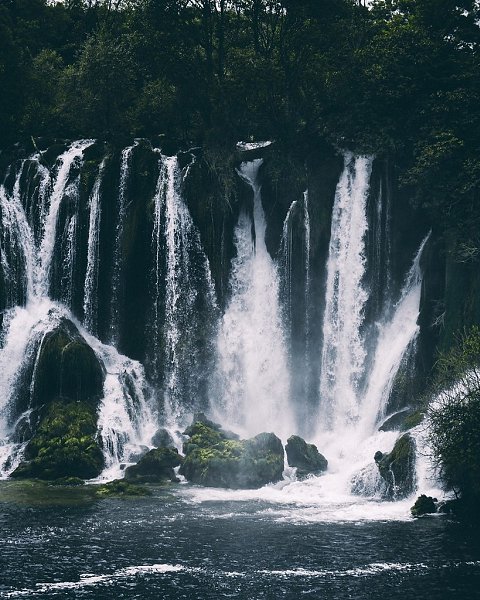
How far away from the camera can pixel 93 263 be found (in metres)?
64.8

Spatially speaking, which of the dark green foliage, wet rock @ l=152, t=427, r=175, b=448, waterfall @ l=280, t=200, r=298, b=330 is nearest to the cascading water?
wet rock @ l=152, t=427, r=175, b=448

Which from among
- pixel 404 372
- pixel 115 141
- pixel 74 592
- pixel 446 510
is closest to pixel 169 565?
pixel 74 592

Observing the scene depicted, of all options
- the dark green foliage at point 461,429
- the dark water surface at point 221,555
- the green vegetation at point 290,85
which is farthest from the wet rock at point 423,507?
the green vegetation at point 290,85

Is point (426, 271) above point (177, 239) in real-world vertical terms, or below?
below

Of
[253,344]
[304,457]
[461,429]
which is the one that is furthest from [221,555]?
[253,344]

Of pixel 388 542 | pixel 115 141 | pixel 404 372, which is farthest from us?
pixel 115 141

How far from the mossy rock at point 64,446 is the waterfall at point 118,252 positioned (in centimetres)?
751

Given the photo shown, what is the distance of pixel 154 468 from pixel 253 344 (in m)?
14.0

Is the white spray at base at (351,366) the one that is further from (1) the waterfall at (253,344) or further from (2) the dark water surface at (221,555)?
(2) the dark water surface at (221,555)

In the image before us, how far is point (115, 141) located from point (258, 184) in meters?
11.5

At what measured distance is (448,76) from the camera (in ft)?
208

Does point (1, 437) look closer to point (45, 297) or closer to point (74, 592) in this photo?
point (45, 297)

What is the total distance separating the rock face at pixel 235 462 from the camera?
50938 mm

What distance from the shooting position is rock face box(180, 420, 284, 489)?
50938mm
